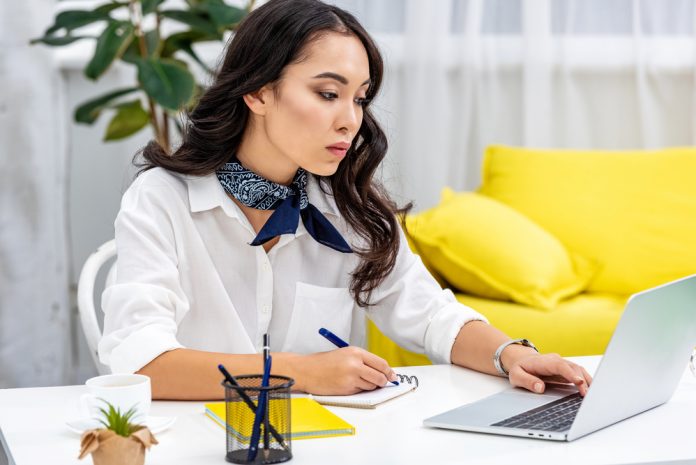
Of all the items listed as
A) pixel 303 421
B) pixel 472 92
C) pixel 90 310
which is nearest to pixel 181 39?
pixel 472 92

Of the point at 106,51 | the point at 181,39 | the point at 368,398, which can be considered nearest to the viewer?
the point at 368,398

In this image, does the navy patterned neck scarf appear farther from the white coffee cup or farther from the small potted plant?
the small potted plant

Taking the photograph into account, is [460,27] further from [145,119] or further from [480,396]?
[480,396]

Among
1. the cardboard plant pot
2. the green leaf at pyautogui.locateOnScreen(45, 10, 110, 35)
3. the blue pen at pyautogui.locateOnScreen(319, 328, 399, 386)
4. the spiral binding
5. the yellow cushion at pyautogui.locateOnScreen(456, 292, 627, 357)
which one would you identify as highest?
the green leaf at pyautogui.locateOnScreen(45, 10, 110, 35)

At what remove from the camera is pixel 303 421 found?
43.0 inches

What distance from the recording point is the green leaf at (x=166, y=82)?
2.61 metres

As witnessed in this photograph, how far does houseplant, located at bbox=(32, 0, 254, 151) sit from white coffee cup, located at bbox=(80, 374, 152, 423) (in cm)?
155

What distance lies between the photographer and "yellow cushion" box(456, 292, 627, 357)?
2381 mm

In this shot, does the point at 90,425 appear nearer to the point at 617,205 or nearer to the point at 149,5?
the point at 149,5

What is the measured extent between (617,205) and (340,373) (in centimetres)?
181

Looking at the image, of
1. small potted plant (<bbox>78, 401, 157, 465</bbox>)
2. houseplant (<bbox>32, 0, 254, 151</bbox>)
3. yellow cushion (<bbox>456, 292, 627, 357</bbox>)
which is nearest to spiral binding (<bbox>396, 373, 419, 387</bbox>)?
small potted plant (<bbox>78, 401, 157, 465</bbox>)

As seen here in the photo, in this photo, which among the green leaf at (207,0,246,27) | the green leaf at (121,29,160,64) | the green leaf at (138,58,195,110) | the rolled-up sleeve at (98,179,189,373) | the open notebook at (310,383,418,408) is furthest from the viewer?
the green leaf at (121,29,160,64)

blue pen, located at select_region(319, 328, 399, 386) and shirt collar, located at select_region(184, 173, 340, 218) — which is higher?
shirt collar, located at select_region(184, 173, 340, 218)

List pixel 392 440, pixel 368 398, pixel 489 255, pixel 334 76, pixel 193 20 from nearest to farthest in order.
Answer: pixel 392 440 → pixel 368 398 → pixel 334 76 → pixel 489 255 → pixel 193 20
